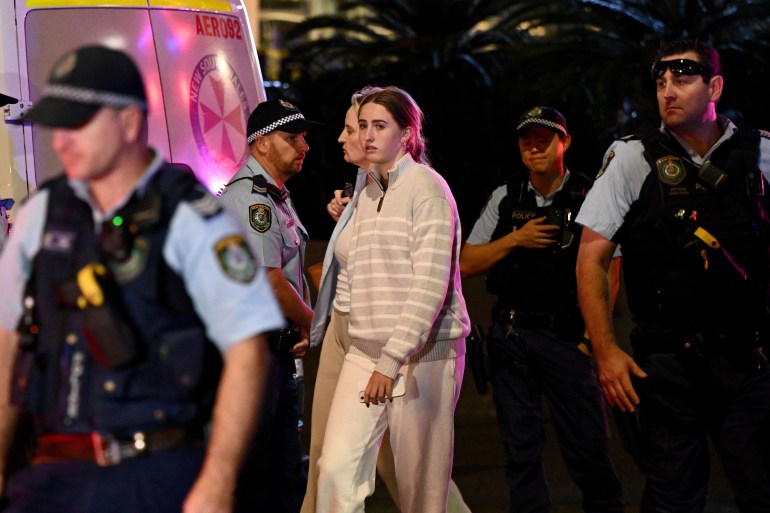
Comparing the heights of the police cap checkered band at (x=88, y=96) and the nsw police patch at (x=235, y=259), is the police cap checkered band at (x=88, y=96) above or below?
above

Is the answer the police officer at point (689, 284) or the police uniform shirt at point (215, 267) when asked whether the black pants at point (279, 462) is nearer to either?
the police officer at point (689, 284)

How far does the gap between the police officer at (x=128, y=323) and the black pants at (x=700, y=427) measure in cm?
234

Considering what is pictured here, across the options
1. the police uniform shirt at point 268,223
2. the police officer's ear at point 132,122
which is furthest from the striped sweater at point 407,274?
the police officer's ear at point 132,122

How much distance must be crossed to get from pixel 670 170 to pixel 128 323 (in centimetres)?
259

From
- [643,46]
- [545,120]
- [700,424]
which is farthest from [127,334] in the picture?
[643,46]

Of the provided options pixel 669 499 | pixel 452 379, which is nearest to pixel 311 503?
pixel 452 379

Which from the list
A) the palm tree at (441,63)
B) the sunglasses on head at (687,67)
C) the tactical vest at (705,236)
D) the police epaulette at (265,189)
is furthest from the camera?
the palm tree at (441,63)

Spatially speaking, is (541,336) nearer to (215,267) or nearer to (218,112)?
(218,112)

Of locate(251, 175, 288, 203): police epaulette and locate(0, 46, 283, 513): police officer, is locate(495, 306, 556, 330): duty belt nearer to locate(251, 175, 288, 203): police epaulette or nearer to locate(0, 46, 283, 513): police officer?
locate(251, 175, 288, 203): police epaulette

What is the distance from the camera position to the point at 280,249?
6.04 metres

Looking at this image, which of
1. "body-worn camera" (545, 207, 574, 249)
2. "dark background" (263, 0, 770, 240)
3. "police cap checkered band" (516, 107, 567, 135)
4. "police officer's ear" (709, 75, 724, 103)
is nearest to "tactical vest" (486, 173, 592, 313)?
"body-worn camera" (545, 207, 574, 249)

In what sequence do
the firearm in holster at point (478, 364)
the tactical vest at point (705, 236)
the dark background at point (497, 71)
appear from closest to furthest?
the tactical vest at point (705, 236) → the firearm in holster at point (478, 364) → the dark background at point (497, 71)

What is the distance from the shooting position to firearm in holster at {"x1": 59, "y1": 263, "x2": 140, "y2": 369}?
2.96 meters

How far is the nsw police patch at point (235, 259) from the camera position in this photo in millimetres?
3031
